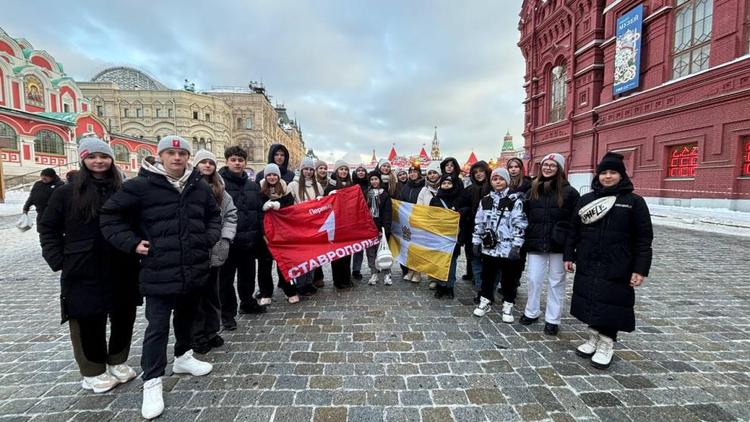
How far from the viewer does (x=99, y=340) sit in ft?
9.41

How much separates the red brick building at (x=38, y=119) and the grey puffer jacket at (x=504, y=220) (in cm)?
3198

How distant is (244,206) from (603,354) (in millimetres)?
4416

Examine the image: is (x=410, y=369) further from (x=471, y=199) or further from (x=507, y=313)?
(x=471, y=199)

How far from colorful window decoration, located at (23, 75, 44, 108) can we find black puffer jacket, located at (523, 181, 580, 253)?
46572 mm

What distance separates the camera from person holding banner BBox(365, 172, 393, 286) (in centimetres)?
600

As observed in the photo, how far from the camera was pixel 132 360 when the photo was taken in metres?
3.40

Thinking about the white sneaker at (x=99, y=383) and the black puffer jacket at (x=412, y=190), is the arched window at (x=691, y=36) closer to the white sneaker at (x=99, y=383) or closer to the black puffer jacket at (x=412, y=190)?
the black puffer jacket at (x=412, y=190)

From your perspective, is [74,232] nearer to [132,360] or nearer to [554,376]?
[132,360]

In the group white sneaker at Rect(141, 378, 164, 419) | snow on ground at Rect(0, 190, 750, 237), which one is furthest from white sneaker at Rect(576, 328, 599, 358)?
snow on ground at Rect(0, 190, 750, 237)

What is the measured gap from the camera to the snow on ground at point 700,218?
1157 cm

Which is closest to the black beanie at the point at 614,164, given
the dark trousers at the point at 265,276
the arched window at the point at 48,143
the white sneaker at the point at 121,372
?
the dark trousers at the point at 265,276

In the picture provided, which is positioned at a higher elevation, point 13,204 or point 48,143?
point 48,143

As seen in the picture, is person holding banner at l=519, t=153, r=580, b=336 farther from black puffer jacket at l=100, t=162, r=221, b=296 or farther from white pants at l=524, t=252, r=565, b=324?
black puffer jacket at l=100, t=162, r=221, b=296

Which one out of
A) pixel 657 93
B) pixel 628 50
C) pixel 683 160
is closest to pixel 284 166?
pixel 683 160
